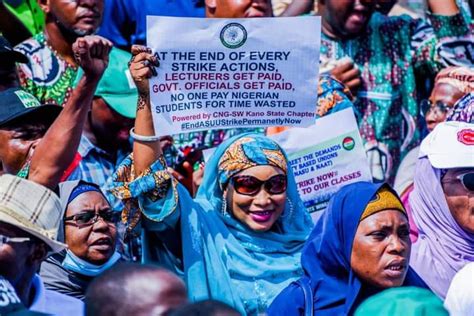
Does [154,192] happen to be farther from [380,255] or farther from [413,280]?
[413,280]

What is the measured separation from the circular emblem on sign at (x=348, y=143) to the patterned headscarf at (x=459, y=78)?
2.86ft

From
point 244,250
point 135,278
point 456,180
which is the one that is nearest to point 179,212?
point 244,250

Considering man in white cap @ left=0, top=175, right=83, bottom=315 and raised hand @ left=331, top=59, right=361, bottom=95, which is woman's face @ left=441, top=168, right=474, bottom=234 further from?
man in white cap @ left=0, top=175, right=83, bottom=315

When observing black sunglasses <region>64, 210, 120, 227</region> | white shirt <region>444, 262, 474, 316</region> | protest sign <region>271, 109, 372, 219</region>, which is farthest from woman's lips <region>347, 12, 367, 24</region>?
white shirt <region>444, 262, 474, 316</region>

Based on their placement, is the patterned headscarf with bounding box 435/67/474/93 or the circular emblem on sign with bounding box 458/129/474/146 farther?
the patterned headscarf with bounding box 435/67/474/93

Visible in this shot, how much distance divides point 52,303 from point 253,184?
1545 millimetres

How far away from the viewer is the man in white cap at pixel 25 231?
504cm

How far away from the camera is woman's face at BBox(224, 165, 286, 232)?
668cm

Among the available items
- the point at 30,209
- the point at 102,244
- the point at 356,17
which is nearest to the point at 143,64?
the point at 102,244

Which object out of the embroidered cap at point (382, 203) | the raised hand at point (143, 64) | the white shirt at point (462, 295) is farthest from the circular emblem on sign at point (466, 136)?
Answer: the raised hand at point (143, 64)

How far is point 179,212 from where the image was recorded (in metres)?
6.48

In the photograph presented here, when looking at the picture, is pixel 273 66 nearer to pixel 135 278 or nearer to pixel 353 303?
pixel 353 303

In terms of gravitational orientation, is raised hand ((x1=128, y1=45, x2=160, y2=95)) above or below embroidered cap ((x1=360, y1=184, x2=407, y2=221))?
above

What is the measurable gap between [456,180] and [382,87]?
1.41 meters
